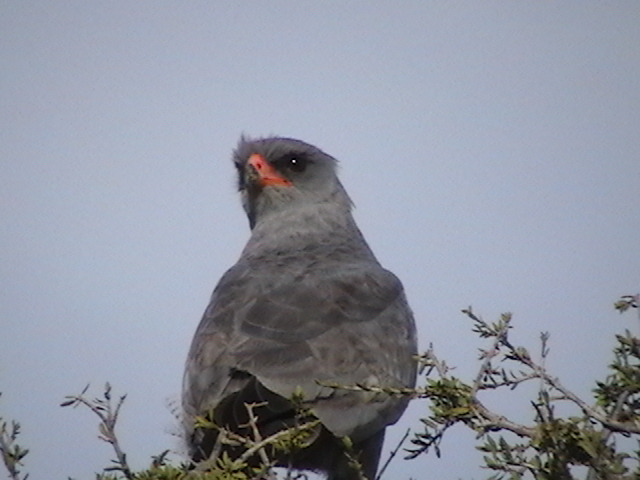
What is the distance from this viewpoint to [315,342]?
5691 millimetres

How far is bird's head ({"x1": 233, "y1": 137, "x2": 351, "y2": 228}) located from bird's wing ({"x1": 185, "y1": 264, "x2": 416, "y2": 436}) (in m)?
1.72

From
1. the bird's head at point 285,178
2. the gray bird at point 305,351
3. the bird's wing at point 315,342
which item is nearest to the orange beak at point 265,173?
the bird's head at point 285,178

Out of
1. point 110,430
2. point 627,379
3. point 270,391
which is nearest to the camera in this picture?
point 627,379

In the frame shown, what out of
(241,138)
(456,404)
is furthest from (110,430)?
(241,138)

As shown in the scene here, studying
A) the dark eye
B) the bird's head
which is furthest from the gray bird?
the dark eye

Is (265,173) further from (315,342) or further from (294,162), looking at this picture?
(315,342)

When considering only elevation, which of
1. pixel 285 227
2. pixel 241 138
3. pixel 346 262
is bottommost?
pixel 346 262

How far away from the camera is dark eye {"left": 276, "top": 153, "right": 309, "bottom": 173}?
28.8 feet

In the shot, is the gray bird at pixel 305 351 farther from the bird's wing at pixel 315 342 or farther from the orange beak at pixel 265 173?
the orange beak at pixel 265 173

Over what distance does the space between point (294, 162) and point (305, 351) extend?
11.6 feet

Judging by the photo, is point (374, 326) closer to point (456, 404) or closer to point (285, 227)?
point (285, 227)

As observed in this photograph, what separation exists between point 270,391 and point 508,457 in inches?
80.7

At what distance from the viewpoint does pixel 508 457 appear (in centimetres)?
329

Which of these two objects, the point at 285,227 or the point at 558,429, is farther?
the point at 285,227
